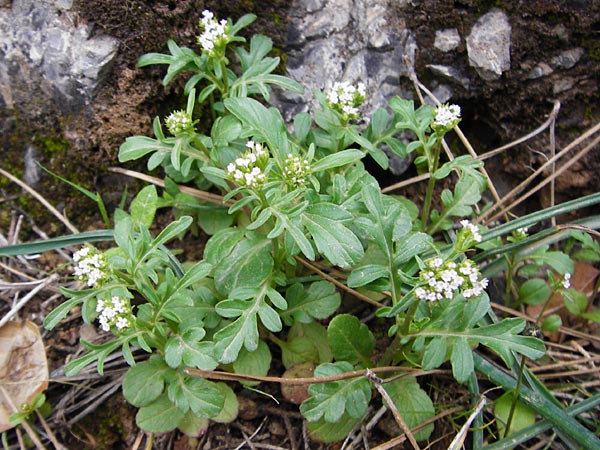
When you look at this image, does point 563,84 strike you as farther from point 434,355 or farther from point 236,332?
point 236,332

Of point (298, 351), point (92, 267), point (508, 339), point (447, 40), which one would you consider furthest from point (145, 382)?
point (447, 40)

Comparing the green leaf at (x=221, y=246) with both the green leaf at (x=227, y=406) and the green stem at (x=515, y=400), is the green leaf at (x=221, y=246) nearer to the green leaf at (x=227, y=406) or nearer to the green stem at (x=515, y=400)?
the green leaf at (x=227, y=406)

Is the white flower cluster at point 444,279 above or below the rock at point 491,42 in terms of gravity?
below

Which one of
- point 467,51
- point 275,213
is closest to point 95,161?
point 275,213

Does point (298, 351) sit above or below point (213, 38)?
below

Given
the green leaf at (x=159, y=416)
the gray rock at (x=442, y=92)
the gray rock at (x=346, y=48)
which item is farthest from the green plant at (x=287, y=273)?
the gray rock at (x=442, y=92)

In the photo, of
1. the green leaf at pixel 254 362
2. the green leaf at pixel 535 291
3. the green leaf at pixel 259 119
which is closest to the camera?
the green leaf at pixel 259 119
